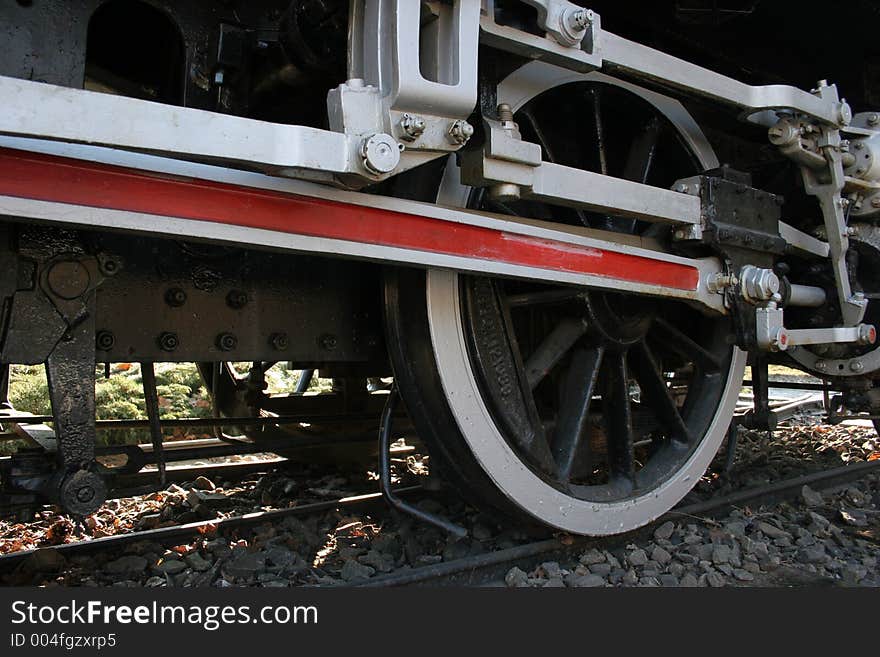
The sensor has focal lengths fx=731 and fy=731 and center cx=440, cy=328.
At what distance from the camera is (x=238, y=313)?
79.0 inches

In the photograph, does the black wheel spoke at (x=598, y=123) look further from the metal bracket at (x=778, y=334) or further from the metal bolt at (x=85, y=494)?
the metal bolt at (x=85, y=494)

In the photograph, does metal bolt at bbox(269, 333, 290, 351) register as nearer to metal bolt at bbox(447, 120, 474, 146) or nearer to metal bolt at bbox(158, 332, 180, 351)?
metal bolt at bbox(158, 332, 180, 351)

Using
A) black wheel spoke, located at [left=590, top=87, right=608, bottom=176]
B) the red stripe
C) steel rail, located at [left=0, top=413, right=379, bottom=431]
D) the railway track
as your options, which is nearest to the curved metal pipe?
the railway track

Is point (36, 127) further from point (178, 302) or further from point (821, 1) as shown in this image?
point (821, 1)

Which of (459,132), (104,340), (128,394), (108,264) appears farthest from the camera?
(128,394)

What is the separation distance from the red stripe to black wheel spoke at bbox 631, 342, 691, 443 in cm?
80

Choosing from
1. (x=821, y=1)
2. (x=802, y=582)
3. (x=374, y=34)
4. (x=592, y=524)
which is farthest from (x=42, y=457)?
(x=821, y=1)

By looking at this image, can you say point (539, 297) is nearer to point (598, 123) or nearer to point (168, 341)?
point (598, 123)

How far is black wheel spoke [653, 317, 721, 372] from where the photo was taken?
2699 mm

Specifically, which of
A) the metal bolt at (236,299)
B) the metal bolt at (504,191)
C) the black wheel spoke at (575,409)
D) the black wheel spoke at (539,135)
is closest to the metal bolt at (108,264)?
the metal bolt at (236,299)

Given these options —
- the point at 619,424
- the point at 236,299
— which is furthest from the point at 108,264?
the point at 619,424

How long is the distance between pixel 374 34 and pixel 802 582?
6.32ft

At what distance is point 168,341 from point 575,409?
1281 mm

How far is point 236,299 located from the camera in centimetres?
198
